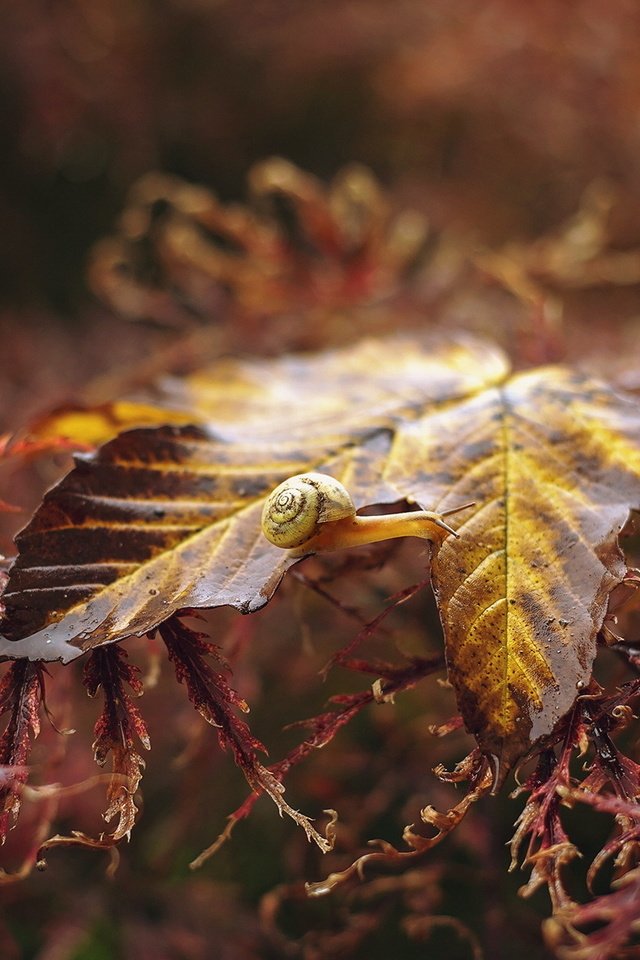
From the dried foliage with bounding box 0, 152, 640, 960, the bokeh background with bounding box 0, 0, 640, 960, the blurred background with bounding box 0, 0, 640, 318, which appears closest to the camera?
the dried foliage with bounding box 0, 152, 640, 960

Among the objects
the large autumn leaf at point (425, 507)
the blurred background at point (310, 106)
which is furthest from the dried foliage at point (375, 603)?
the blurred background at point (310, 106)

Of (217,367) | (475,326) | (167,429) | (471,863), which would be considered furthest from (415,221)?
(471,863)

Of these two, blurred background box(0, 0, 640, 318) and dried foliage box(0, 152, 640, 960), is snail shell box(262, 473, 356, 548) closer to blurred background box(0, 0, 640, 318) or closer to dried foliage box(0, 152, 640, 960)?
dried foliage box(0, 152, 640, 960)

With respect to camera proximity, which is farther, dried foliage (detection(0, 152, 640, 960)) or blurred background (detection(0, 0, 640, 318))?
blurred background (detection(0, 0, 640, 318))

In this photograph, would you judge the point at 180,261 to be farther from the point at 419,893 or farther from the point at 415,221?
the point at 419,893

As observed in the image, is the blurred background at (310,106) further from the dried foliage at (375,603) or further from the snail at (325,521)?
the snail at (325,521)

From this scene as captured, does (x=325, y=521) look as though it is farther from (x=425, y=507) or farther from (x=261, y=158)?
(x=261, y=158)

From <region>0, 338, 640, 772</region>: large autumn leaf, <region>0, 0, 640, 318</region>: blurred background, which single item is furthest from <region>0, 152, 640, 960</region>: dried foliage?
<region>0, 0, 640, 318</region>: blurred background

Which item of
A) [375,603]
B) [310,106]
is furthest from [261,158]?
[375,603]
